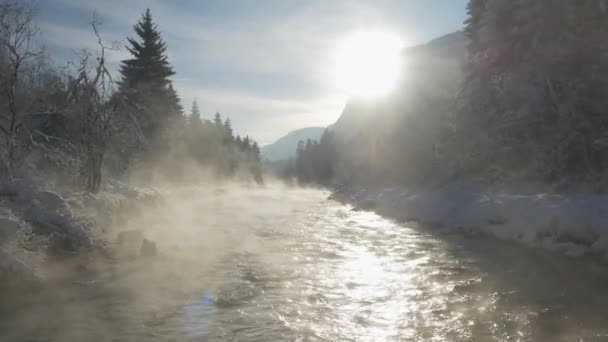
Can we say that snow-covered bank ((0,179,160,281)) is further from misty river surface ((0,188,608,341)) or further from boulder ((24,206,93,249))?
misty river surface ((0,188,608,341))

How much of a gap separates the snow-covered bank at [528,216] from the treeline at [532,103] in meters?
2.16

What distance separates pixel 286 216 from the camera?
2241 cm

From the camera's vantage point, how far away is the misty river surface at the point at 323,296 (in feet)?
21.3

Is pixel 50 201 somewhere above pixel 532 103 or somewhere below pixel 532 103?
below

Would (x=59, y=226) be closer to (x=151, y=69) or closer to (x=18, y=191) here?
(x=18, y=191)

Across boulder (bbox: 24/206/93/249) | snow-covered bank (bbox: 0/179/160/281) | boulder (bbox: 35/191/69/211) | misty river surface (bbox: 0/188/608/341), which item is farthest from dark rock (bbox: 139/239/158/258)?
boulder (bbox: 35/191/69/211)

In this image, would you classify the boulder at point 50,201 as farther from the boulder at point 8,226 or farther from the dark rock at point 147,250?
the dark rock at point 147,250

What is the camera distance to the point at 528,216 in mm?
13508

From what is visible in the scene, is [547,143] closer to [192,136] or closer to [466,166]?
[466,166]

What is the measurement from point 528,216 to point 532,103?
8427mm

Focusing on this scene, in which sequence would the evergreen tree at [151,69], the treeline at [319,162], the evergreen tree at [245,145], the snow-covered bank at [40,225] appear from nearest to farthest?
the snow-covered bank at [40,225] < the evergreen tree at [151,69] < the evergreen tree at [245,145] < the treeline at [319,162]

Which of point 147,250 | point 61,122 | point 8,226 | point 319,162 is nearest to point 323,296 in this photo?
point 147,250

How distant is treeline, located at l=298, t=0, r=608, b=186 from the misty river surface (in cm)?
654

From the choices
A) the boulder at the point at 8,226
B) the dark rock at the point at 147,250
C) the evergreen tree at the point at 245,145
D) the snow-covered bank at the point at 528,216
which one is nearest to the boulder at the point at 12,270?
the boulder at the point at 8,226
